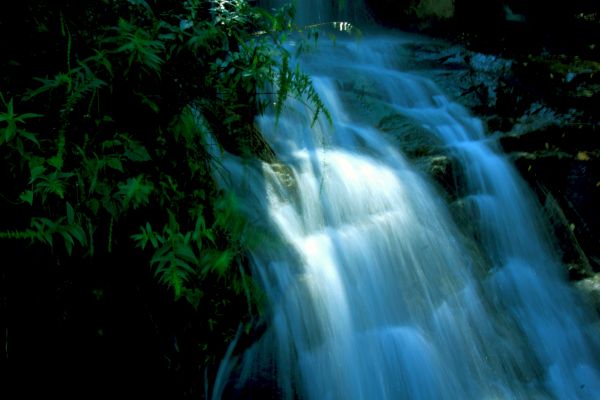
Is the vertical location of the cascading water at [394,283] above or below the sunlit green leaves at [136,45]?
below

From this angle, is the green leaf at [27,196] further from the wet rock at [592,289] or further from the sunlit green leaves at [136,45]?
the wet rock at [592,289]

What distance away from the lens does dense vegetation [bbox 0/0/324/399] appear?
1.77 metres

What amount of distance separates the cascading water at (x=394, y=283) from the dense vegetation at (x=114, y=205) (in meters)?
0.44

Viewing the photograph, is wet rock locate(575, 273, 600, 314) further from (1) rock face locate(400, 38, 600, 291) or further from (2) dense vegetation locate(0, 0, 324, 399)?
(2) dense vegetation locate(0, 0, 324, 399)

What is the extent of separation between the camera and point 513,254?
4.50 meters

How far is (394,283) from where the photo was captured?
3527 mm

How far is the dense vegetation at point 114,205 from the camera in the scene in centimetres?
177

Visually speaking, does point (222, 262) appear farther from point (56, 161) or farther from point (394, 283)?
point (394, 283)

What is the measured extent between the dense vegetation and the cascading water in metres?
0.44

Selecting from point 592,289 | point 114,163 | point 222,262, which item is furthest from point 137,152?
point 592,289

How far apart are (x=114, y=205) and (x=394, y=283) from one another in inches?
96.1

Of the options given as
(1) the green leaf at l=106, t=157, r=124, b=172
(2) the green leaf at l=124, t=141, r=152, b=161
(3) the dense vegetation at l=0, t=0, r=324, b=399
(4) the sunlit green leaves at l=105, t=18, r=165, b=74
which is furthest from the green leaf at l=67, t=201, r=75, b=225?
(4) the sunlit green leaves at l=105, t=18, r=165, b=74

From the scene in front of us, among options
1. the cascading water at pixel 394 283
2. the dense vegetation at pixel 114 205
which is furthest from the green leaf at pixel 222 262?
the cascading water at pixel 394 283

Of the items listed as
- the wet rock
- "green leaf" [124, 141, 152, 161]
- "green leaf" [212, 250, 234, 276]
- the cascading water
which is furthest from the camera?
the wet rock
